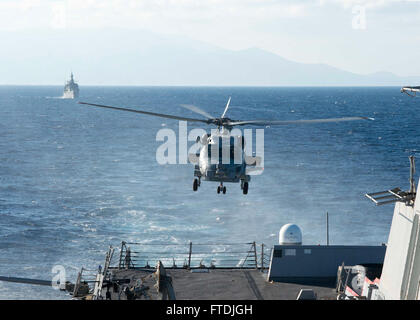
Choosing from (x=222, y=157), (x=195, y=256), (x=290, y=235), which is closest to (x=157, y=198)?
(x=195, y=256)

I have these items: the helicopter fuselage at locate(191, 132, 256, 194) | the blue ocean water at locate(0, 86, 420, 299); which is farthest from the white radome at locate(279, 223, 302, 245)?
the blue ocean water at locate(0, 86, 420, 299)

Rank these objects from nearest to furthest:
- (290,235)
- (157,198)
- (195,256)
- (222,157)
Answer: (290,235), (222,157), (195,256), (157,198)

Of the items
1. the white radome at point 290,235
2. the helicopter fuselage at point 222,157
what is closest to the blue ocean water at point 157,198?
the helicopter fuselage at point 222,157

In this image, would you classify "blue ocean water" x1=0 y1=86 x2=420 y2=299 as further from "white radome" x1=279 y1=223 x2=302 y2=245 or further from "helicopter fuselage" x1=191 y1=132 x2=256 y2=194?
"white radome" x1=279 y1=223 x2=302 y2=245

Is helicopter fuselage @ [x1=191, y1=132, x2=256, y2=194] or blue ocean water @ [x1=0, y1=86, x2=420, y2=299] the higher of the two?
helicopter fuselage @ [x1=191, y1=132, x2=256, y2=194]

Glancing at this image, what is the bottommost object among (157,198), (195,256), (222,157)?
(195,256)

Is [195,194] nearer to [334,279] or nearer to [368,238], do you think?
[368,238]

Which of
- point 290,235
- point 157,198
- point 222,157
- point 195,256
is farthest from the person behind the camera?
point 157,198

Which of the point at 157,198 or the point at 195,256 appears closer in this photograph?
the point at 195,256

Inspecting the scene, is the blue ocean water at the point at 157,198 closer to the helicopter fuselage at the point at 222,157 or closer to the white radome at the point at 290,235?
the helicopter fuselage at the point at 222,157

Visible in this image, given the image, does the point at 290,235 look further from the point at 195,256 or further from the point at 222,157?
the point at 195,256

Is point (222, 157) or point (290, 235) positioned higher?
point (222, 157)

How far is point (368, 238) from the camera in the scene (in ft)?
200
